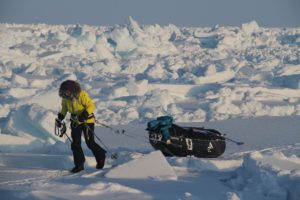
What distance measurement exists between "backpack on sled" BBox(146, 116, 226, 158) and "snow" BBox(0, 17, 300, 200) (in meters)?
0.23

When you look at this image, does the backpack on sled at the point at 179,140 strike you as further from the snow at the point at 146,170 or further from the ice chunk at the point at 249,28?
the ice chunk at the point at 249,28

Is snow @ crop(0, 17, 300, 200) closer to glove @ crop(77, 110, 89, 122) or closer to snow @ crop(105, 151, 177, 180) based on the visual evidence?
snow @ crop(105, 151, 177, 180)

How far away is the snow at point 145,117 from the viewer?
420 cm

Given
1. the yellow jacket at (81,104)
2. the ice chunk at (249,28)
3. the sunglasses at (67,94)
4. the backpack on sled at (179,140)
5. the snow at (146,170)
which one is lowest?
the snow at (146,170)

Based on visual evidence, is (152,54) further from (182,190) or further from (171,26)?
(182,190)

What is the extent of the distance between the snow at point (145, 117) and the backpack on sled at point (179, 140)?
23 cm

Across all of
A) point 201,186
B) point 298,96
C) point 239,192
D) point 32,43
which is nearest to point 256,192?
point 239,192

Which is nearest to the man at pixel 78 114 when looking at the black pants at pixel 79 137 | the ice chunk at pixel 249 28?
the black pants at pixel 79 137

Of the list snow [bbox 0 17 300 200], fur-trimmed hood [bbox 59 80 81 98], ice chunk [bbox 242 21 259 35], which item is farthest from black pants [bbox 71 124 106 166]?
ice chunk [bbox 242 21 259 35]

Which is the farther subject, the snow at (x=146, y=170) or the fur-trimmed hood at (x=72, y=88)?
the fur-trimmed hood at (x=72, y=88)

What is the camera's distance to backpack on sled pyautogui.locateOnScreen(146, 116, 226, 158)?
6188mm

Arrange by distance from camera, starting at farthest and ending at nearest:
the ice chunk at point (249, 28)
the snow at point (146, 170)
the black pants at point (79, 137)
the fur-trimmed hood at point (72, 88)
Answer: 1. the ice chunk at point (249, 28)
2. the black pants at point (79, 137)
3. the fur-trimmed hood at point (72, 88)
4. the snow at point (146, 170)

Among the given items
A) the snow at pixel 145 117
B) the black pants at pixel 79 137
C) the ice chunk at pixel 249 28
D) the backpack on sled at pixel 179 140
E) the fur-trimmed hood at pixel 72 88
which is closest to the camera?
the snow at pixel 145 117

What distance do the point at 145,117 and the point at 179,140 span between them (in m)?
8.30
